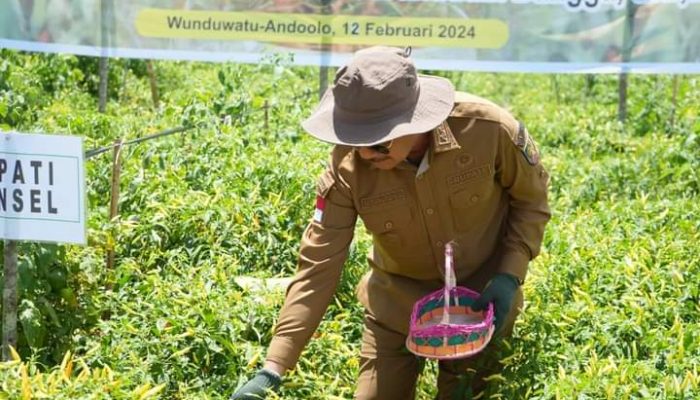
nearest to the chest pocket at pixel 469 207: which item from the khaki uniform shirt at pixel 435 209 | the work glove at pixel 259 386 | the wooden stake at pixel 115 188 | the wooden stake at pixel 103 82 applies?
the khaki uniform shirt at pixel 435 209

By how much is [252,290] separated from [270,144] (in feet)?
5.73

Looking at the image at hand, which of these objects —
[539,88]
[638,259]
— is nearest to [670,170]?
[638,259]

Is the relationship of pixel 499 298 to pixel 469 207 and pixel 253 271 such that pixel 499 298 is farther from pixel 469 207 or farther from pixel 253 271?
pixel 253 271

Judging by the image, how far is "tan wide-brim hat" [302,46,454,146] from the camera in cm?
328

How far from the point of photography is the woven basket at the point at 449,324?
11.5 ft

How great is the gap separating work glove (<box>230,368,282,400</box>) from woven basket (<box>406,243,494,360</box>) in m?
0.45

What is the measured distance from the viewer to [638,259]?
4699mm

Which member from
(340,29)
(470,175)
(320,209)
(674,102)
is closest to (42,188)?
(320,209)

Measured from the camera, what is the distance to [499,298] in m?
3.65

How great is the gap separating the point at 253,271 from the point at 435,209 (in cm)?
149

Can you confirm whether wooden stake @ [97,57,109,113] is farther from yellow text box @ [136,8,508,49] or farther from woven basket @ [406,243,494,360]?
woven basket @ [406,243,494,360]

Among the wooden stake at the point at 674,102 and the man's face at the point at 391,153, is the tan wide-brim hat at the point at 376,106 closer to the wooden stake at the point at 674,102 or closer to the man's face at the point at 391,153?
the man's face at the point at 391,153

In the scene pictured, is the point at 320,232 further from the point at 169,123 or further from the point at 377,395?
the point at 169,123

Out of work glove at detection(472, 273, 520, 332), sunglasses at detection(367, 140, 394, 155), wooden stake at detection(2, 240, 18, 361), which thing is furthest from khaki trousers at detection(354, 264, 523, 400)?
wooden stake at detection(2, 240, 18, 361)
